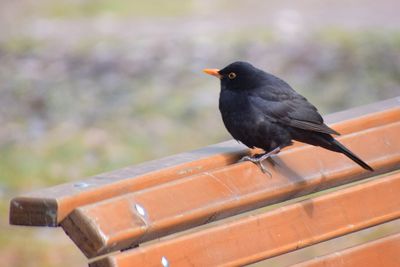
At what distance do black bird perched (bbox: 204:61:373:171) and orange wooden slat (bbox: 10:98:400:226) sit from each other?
431 mm

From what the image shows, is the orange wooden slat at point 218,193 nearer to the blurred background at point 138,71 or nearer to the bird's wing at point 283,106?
the bird's wing at point 283,106

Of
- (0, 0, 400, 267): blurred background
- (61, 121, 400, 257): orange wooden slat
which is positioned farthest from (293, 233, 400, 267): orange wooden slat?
(0, 0, 400, 267): blurred background

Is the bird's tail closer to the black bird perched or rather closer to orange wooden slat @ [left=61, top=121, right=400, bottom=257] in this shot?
orange wooden slat @ [left=61, top=121, right=400, bottom=257]

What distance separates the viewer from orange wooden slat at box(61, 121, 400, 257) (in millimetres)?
2797

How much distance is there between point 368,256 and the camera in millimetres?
3430

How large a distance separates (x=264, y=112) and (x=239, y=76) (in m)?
0.33

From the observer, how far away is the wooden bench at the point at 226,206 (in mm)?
2807

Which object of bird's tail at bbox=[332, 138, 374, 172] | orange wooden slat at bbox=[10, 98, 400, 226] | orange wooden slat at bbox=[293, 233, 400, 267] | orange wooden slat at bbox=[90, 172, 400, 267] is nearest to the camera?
orange wooden slat at bbox=[10, 98, 400, 226]

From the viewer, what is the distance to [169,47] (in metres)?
10.8

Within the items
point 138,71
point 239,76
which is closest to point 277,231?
point 239,76

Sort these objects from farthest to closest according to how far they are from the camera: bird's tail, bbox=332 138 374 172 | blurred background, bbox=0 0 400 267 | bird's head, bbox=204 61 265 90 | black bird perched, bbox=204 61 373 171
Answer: blurred background, bbox=0 0 400 267, bird's head, bbox=204 61 265 90, black bird perched, bbox=204 61 373 171, bird's tail, bbox=332 138 374 172

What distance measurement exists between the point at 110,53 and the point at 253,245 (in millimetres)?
7591


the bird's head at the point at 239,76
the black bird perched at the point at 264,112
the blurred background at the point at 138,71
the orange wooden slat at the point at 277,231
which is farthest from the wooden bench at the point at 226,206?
the blurred background at the point at 138,71

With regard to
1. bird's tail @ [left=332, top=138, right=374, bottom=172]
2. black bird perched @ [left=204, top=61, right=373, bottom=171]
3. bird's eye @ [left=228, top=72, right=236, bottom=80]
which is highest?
bird's tail @ [left=332, top=138, right=374, bottom=172]
